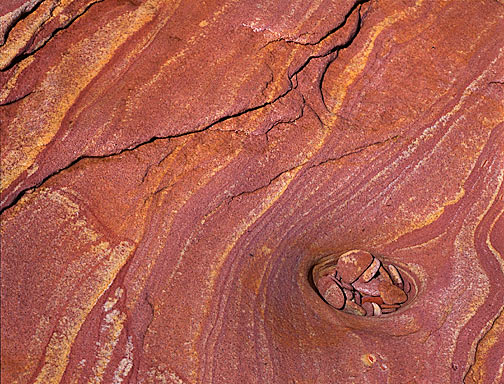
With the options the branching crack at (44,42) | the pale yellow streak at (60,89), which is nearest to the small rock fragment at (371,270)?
the pale yellow streak at (60,89)

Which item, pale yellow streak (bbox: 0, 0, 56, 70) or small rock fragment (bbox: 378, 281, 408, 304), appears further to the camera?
small rock fragment (bbox: 378, 281, 408, 304)

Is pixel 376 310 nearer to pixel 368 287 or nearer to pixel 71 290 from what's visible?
pixel 368 287

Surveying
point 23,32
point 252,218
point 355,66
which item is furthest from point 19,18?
point 355,66

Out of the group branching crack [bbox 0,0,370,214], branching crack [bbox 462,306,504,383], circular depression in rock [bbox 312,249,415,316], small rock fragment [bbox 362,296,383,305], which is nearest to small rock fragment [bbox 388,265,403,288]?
circular depression in rock [bbox 312,249,415,316]

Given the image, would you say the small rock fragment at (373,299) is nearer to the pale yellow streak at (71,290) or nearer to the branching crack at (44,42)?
the pale yellow streak at (71,290)

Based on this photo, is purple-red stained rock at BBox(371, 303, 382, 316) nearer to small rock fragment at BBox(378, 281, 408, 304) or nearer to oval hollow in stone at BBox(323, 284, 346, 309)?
small rock fragment at BBox(378, 281, 408, 304)

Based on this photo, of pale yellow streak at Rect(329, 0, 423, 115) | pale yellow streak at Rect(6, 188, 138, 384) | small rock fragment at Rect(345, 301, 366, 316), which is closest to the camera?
pale yellow streak at Rect(6, 188, 138, 384)

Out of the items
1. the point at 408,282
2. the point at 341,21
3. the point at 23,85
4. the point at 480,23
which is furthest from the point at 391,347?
the point at 23,85
